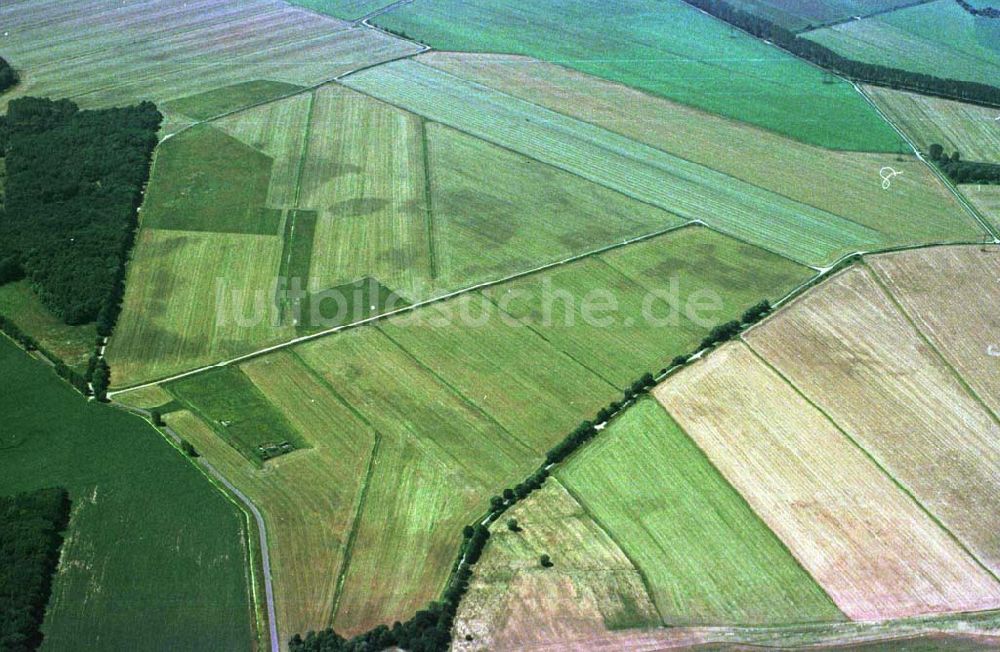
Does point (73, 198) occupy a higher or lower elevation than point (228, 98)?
higher

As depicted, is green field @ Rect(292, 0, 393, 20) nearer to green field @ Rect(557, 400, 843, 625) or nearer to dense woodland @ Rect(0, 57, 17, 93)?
dense woodland @ Rect(0, 57, 17, 93)

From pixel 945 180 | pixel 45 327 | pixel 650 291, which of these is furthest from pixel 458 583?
pixel 945 180

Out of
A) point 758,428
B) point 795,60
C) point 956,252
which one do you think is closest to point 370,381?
point 758,428

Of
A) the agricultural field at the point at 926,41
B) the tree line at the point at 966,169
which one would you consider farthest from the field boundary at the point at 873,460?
the agricultural field at the point at 926,41

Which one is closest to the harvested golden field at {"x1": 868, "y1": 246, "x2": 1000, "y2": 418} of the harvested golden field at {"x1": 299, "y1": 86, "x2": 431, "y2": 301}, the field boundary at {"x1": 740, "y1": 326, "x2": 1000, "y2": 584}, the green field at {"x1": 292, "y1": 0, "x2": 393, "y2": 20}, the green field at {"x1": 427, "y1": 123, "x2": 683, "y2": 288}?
the field boundary at {"x1": 740, "y1": 326, "x2": 1000, "y2": 584}

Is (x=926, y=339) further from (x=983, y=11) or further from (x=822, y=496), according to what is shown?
(x=983, y=11)

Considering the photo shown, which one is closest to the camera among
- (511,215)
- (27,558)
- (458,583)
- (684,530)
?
(458,583)
